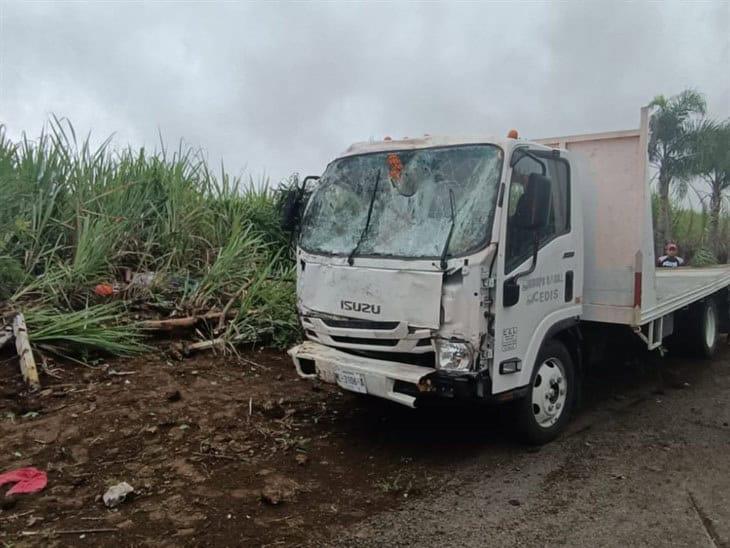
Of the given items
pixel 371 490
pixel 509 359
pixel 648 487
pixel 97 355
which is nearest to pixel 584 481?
pixel 648 487

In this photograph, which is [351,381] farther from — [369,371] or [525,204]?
[525,204]

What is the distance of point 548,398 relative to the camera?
4.52m

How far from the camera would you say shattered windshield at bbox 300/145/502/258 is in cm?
393

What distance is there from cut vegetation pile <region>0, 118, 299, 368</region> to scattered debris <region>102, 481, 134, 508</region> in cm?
218

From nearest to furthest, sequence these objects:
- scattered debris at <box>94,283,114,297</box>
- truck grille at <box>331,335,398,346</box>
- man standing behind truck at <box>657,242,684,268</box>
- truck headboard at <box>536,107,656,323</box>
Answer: truck grille at <box>331,335,398,346</box>
truck headboard at <box>536,107,656,323</box>
scattered debris at <box>94,283,114,297</box>
man standing behind truck at <box>657,242,684,268</box>

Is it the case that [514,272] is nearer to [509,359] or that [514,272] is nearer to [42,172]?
[509,359]

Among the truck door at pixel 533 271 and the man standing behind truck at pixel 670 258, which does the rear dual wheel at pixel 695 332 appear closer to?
the man standing behind truck at pixel 670 258

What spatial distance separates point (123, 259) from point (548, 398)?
4.73 metres

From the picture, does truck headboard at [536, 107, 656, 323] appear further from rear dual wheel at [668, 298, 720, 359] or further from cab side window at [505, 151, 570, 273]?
rear dual wheel at [668, 298, 720, 359]

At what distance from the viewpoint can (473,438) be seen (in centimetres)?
466

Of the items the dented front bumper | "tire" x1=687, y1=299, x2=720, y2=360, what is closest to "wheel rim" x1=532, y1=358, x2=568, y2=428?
the dented front bumper

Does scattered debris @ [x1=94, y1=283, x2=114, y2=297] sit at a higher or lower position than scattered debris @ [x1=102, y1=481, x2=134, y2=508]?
higher

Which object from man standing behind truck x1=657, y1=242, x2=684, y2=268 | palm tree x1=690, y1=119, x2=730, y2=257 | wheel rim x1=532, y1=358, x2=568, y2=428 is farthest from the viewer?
palm tree x1=690, y1=119, x2=730, y2=257

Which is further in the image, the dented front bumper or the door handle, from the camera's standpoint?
the door handle
